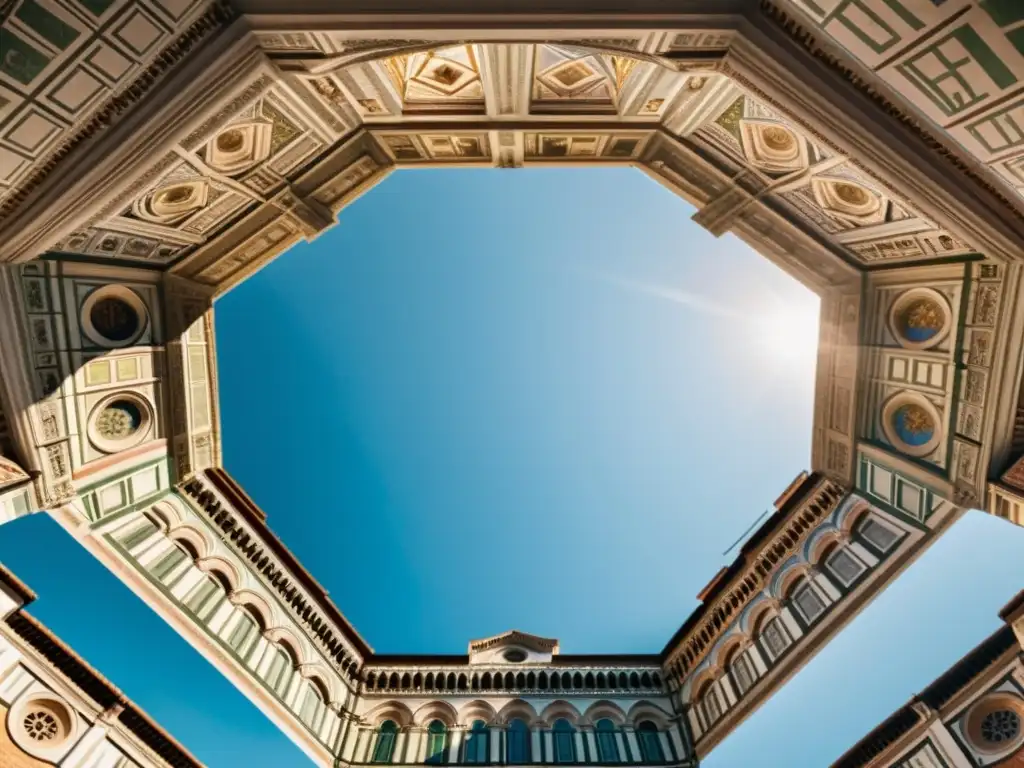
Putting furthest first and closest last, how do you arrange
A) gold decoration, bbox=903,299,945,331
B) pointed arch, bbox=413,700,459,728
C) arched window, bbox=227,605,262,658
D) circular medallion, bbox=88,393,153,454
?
1. pointed arch, bbox=413,700,459,728
2. arched window, bbox=227,605,262,658
3. circular medallion, bbox=88,393,153,454
4. gold decoration, bbox=903,299,945,331

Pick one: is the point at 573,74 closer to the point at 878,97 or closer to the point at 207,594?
the point at 878,97

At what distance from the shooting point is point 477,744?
17953 mm

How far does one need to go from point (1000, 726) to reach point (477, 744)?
549 inches

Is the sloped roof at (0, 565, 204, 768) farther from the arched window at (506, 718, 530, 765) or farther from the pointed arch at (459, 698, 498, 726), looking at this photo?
the arched window at (506, 718, 530, 765)

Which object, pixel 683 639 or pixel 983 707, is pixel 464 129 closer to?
pixel 983 707

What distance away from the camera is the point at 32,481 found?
10.3 m

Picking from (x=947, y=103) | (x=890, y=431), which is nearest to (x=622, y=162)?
(x=947, y=103)

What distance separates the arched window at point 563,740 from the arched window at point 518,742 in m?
0.94

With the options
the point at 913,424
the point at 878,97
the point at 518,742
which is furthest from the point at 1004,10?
the point at 518,742

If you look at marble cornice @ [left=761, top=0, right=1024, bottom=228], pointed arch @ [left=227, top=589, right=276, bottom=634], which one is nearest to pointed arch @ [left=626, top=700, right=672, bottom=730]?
pointed arch @ [left=227, top=589, right=276, bottom=634]

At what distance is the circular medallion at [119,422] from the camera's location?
11.9 meters

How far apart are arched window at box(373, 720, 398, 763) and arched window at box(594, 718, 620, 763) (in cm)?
671

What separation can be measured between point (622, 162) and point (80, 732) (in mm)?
17103

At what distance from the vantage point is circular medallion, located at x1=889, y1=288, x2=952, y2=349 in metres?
10.9
